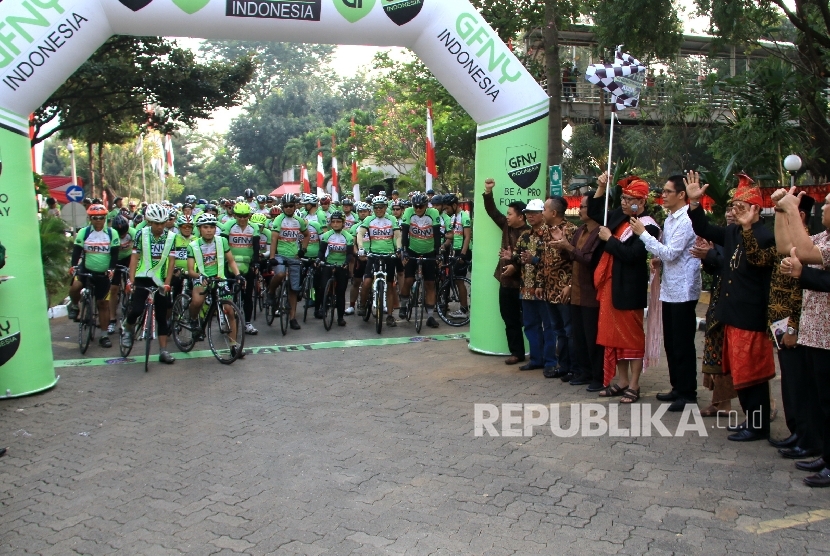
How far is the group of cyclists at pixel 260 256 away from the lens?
10.1m

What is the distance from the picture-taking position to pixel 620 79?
27.5 ft

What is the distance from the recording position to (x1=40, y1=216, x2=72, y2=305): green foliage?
13953 millimetres

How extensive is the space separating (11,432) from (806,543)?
6288mm

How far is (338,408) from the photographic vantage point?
7.61 meters

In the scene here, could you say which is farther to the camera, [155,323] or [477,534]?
[155,323]

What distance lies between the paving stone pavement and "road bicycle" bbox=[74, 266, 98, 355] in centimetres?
245

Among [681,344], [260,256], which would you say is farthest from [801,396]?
[260,256]

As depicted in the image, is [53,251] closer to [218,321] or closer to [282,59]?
[218,321]

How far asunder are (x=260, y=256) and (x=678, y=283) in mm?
7298

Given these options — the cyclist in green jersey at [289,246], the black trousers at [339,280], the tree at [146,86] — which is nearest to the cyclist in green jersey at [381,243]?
the black trousers at [339,280]

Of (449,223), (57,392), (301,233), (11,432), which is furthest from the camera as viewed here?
(449,223)

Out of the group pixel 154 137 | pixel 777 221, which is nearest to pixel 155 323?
pixel 777 221

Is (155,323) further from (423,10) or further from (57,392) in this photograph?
(423,10)

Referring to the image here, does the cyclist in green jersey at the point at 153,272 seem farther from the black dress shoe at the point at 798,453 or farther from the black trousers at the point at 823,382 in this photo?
the black trousers at the point at 823,382
